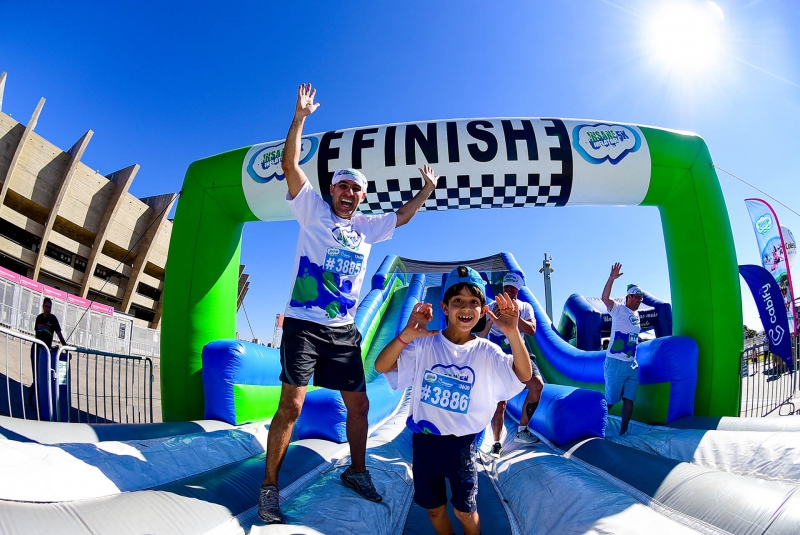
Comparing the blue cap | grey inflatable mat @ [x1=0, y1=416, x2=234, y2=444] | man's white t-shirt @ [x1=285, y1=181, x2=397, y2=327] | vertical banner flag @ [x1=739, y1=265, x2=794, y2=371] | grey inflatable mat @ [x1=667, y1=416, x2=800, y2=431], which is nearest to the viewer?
man's white t-shirt @ [x1=285, y1=181, x2=397, y2=327]

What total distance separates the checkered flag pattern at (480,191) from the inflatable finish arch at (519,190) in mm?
10

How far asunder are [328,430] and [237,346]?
1192mm

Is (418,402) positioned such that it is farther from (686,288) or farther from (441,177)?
(686,288)

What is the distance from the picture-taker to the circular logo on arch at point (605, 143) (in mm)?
3850

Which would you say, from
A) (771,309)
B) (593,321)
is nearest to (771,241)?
(771,309)

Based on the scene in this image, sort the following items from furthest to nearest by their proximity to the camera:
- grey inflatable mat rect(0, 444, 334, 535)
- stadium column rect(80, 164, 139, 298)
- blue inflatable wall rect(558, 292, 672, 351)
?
stadium column rect(80, 164, 139, 298)
blue inflatable wall rect(558, 292, 672, 351)
grey inflatable mat rect(0, 444, 334, 535)

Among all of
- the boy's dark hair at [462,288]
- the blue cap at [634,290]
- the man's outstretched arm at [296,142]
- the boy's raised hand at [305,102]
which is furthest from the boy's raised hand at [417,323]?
the blue cap at [634,290]

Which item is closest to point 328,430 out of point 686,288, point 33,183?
point 686,288

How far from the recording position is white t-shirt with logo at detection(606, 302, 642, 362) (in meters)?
3.93

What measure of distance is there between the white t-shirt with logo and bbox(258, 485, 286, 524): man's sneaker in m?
3.39

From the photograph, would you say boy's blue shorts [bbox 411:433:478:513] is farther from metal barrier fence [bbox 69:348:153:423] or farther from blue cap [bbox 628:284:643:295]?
blue cap [bbox 628:284:643:295]

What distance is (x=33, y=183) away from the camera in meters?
15.9

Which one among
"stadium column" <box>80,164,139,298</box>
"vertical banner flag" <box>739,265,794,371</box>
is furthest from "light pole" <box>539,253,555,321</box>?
"stadium column" <box>80,164,139,298</box>

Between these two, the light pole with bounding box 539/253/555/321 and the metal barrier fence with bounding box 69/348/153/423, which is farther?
the light pole with bounding box 539/253/555/321
